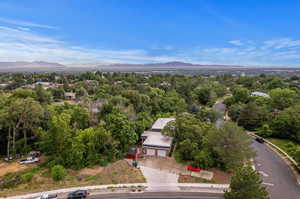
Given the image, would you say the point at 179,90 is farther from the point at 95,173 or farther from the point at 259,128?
the point at 95,173

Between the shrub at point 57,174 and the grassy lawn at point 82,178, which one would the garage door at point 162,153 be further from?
the shrub at point 57,174

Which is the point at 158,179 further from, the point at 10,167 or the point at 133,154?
the point at 10,167

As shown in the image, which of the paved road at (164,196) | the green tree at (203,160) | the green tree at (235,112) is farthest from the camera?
the green tree at (235,112)

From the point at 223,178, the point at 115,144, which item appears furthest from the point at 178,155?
→ the point at 115,144

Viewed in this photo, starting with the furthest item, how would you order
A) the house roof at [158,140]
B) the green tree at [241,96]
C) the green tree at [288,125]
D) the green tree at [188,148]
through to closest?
the green tree at [241,96] → the green tree at [288,125] → the house roof at [158,140] → the green tree at [188,148]

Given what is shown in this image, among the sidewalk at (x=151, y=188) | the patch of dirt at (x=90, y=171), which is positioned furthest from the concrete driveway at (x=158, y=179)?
the patch of dirt at (x=90, y=171)

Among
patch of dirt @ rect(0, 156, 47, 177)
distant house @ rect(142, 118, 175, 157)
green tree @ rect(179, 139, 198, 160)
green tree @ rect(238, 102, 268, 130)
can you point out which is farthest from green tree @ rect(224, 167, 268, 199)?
green tree @ rect(238, 102, 268, 130)

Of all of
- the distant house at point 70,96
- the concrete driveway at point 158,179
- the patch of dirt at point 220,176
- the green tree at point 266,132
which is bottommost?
the concrete driveway at point 158,179
